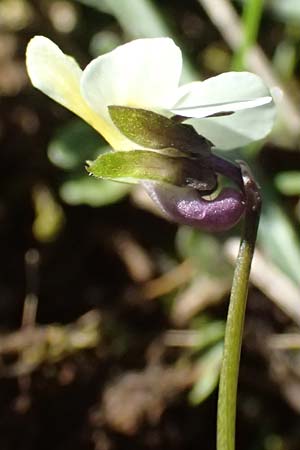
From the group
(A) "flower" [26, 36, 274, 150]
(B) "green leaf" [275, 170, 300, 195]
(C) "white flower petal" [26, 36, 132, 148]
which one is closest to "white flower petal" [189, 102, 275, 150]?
(A) "flower" [26, 36, 274, 150]

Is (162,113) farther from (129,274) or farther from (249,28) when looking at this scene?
(129,274)

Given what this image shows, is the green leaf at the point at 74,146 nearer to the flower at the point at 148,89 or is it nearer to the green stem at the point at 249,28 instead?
the green stem at the point at 249,28

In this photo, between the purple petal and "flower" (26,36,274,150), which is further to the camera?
the purple petal

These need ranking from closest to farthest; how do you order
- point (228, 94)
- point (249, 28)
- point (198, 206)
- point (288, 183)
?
point (228, 94) < point (198, 206) < point (249, 28) < point (288, 183)

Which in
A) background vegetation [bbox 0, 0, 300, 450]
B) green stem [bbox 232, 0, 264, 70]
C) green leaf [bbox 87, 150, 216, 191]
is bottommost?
background vegetation [bbox 0, 0, 300, 450]

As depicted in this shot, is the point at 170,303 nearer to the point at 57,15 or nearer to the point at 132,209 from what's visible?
the point at 132,209

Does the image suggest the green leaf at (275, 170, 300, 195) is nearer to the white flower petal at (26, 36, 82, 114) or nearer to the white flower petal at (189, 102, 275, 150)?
the white flower petal at (189, 102, 275, 150)

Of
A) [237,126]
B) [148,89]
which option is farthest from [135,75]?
[237,126]
